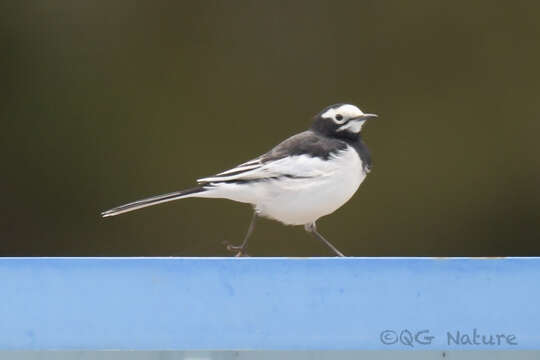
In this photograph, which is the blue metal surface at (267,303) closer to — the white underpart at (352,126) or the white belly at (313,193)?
the white belly at (313,193)

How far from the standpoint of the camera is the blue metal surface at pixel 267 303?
1.66m

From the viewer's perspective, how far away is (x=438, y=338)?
166 centimetres

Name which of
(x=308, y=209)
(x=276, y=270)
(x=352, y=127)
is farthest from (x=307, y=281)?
(x=352, y=127)

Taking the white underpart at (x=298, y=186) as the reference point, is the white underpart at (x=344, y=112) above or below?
above

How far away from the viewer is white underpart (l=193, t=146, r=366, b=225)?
8.79 feet

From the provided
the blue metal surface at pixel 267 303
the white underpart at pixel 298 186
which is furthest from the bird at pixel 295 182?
the blue metal surface at pixel 267 303

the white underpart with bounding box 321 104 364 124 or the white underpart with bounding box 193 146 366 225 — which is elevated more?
the white underpart with bounding box 321 104 364 124

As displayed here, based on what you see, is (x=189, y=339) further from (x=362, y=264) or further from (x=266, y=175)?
(x=266, y=175)

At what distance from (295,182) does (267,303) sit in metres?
1.03

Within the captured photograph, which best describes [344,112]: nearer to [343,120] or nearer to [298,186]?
[343,120]

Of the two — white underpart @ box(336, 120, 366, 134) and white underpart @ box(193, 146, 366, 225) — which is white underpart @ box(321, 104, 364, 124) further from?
white underpart @ box(193, 146, 366, 225)

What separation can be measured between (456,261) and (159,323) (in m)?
0.56

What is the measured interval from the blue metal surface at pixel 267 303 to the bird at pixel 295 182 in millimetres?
972

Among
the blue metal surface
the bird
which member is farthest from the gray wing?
the blue metal surface
